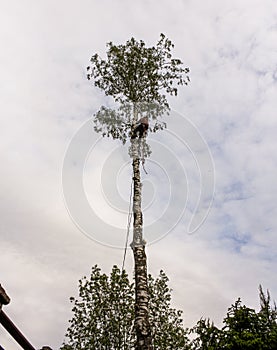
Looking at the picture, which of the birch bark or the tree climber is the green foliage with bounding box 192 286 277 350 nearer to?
the birch bark

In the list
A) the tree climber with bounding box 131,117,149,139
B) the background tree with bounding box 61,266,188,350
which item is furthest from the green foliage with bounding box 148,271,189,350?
the tree climber with bounding box 131,117,149,139

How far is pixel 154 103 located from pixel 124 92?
1.22 m

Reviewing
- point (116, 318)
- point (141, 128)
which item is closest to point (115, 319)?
point (116, 318)

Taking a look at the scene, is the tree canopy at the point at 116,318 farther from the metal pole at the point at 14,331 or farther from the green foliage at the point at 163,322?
the metal pole at the point at 14,331

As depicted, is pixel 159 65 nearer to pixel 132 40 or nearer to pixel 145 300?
pixel 132 40

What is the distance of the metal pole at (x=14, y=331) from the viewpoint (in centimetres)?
445

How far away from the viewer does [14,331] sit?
190 inches

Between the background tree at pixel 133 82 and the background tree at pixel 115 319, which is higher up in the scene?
the background tree at pixel 133 82

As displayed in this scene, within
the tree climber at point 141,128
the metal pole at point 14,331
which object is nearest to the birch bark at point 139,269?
the tree climber at point 141,128

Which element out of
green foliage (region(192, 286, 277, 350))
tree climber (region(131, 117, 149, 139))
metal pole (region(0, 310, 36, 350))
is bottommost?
metal pole (region(0, 310, 36, 350))

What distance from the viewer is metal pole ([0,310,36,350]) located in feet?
14.6

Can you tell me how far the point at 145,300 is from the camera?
9.49 m

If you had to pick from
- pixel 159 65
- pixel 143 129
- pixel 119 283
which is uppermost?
pixel 159 65

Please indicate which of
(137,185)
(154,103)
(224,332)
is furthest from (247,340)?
(154,103)
